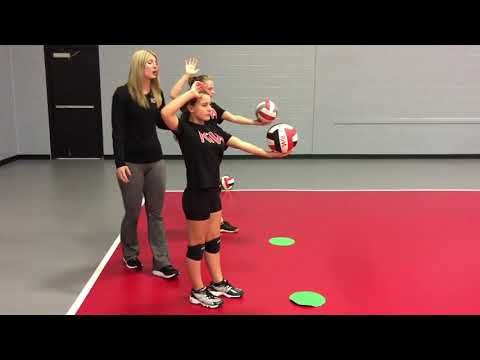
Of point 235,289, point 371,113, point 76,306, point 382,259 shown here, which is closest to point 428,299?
point 382,259

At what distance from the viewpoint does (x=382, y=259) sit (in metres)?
4.04

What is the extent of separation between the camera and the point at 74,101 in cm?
896

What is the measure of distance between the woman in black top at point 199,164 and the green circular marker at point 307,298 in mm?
553

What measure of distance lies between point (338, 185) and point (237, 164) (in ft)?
7.44

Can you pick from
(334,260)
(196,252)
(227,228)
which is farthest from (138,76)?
(334,260)

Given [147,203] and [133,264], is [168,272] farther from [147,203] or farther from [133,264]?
[147,203]

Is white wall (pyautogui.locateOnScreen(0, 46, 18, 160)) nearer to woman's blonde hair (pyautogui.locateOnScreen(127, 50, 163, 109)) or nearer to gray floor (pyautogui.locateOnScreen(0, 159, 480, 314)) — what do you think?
gray floor (pyautogui.locateOnScreen(0, 159, 480, 314))

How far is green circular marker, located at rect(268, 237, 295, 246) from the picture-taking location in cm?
443

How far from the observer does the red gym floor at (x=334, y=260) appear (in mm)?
3240

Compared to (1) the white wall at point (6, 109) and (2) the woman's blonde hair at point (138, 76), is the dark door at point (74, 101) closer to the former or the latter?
(1) the white wall at point (6, 109)

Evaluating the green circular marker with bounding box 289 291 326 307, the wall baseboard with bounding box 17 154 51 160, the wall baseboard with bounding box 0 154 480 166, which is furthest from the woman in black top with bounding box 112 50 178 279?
the wall baseboard with bounding box 17 154 51 160

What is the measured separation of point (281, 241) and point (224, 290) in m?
1.27

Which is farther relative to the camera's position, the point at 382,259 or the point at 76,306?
the point at 382,259
